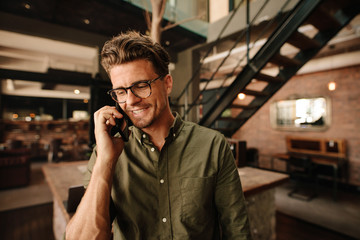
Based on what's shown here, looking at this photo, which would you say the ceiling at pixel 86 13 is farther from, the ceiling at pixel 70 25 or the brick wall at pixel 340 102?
the brick wall at pixel 340 102

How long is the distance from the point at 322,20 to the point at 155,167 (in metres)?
2.92

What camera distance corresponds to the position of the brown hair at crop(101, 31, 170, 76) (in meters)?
1.03

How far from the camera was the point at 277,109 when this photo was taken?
650cm

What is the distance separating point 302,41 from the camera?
2664 mm

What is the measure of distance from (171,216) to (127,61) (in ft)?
2.73

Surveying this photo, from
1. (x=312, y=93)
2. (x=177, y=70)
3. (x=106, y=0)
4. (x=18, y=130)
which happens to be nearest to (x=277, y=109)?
(x=312, y=93)

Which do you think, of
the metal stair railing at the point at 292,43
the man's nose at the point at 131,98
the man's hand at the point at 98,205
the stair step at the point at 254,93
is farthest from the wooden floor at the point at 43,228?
the man's nose at the point at 131,98

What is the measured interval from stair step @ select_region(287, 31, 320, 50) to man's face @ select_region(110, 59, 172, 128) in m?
2.24

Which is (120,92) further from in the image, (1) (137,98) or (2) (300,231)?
(2) (300,231)

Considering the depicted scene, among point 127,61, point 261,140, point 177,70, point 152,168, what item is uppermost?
point 177,70

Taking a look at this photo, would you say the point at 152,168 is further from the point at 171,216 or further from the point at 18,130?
the point at 18,130

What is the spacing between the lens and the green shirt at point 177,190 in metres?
0.98

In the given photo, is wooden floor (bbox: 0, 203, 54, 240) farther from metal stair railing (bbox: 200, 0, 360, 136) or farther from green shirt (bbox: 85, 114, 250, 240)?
metal stair railing (bbox: 200, 0, 360, 136)

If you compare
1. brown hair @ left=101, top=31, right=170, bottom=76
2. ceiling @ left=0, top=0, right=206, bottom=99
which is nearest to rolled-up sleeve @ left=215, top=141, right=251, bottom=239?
brown hair @ left=101, top=31, right=170, bottom=76
